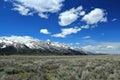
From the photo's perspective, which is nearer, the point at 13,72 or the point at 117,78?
the point at 117,78

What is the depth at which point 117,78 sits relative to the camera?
49.0 feet

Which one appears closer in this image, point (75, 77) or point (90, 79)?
point (90, 79)

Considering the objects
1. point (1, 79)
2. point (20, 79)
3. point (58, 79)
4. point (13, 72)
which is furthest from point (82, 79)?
point (13, 72)

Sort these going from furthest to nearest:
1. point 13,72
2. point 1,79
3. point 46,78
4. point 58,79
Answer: point 13,72, point 46,78, point 58,79, point 1,79

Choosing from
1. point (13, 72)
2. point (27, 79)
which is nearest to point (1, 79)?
point (27, 79)

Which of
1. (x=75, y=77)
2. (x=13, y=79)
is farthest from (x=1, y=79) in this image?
(x=75, y=77)

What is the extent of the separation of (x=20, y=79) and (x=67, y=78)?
301 centimetres

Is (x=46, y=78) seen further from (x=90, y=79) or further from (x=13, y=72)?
(x=13, y=72)

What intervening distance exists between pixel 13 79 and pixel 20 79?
0.72m

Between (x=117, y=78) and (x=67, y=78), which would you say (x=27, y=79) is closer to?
(x=67, y=78)

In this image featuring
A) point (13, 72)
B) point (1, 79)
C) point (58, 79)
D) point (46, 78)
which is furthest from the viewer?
point (13, 72)

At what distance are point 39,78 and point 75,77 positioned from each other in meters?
2.32

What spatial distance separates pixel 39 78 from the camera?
15.1 metres

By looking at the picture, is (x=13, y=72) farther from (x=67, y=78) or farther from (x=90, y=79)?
(x=90, y=79)
